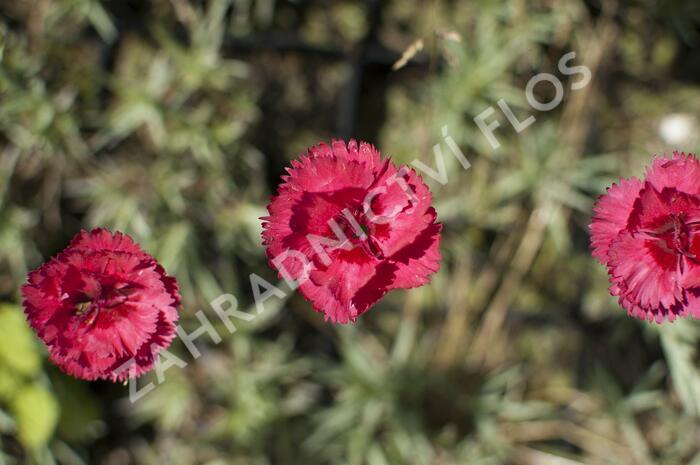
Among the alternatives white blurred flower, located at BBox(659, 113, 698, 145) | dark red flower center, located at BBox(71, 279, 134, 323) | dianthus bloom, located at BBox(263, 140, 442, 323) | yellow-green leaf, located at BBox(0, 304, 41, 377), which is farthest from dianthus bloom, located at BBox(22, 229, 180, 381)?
white blurred flower, located at BBox(659, 113, 698, 145)

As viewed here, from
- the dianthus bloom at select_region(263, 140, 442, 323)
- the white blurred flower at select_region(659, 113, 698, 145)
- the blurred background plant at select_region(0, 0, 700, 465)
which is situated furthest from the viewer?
the white blurred flower at select_region(659, 113, 698, 145)

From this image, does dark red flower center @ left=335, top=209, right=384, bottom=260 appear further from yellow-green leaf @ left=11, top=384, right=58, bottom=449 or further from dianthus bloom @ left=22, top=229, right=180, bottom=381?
yellow-green leaf @ left=11, top=384, right=58, bottom=449

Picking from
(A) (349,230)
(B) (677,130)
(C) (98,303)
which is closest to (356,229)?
(A) (349,230)

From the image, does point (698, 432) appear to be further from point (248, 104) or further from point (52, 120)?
point (52, 120)

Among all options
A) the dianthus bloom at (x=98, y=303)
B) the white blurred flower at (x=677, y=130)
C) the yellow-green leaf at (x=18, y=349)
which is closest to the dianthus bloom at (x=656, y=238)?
the dianthus bloom at (x=98, y=303)

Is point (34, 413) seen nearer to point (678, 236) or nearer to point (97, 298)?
point (97, 298)

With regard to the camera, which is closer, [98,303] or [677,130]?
[98,303]

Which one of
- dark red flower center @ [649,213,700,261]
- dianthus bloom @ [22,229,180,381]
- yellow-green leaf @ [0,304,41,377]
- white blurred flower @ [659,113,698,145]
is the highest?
dianthus bloom @ [22,229,180,381]

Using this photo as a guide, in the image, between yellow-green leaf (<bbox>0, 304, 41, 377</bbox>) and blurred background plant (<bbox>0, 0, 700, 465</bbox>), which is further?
blurred background plant (<bbox>0, 0, 700, 465</bbox>)
